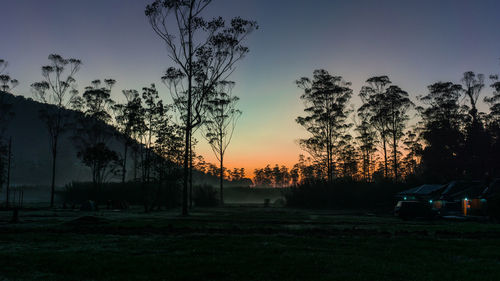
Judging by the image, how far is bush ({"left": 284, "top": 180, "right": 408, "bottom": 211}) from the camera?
143ft

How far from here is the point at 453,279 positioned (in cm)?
663

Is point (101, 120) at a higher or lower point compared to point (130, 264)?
higher

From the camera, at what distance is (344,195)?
4666cm

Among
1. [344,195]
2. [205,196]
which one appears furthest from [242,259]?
[205,196]

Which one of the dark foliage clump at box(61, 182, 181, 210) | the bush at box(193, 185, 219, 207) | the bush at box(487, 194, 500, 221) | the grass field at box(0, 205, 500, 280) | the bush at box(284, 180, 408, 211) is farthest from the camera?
the bush at box(193, 185, 219, 207)

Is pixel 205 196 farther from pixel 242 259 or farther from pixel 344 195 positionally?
pixel 242 259

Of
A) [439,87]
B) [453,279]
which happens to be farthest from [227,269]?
[439,87]

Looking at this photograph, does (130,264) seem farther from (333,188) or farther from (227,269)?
(333,188)

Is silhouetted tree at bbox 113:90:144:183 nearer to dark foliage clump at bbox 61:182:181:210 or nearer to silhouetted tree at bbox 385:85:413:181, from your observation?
dark foliage clump at bbox 61:182:181:210

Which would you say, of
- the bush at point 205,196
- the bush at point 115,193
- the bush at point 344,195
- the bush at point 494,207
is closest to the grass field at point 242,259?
the bush at point 494,207

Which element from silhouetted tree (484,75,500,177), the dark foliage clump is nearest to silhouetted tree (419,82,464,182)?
silhouetted tree (484,75,500,177)

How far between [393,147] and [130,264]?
198ft

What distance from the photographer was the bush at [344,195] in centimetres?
4362

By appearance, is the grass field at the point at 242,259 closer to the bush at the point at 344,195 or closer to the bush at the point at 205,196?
the bush at the point at 344,195
